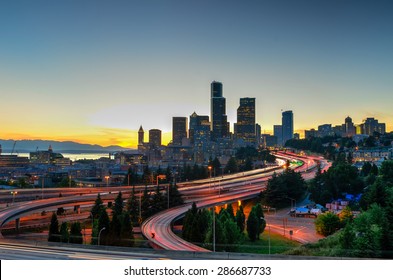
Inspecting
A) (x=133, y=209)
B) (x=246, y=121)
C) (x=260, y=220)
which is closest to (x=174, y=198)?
(x=133, y=209)

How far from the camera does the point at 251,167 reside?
153 ft

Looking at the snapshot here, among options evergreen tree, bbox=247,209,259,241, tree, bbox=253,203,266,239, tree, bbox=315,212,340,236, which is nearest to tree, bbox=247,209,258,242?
evergreen tree, bbox=247,209,259,241

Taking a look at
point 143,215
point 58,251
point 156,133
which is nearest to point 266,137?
point 156,133

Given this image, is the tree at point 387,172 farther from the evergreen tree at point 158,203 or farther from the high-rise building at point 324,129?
the high-rise building at point 324,129

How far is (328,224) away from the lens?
45.9ft

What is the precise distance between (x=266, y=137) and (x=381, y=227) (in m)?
133

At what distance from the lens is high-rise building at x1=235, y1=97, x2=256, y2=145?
12882 centimetres

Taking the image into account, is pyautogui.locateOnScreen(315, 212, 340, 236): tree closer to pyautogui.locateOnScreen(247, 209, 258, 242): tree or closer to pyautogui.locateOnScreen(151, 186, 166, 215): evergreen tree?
pyautogui.locateOnScreen(247, 209, 258, 242): tree

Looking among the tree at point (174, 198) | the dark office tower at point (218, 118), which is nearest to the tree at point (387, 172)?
the tree at point (174, 198)

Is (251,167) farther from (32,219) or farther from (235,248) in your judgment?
(235,248)

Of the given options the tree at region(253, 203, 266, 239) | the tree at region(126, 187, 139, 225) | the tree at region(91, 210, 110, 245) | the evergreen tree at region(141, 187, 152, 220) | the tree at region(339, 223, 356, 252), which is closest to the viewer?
the tree at region(339, 223, 356, 252)

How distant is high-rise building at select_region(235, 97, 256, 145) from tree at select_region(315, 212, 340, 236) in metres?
111

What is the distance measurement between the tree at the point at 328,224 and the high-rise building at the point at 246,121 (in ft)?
365
